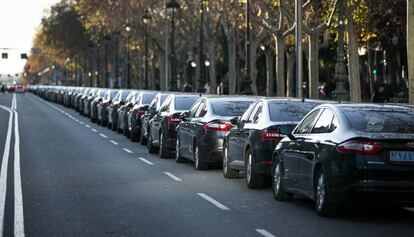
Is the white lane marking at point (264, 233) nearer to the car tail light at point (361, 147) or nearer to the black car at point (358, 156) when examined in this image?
the black car at point (358, 156)

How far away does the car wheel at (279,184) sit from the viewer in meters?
15.7

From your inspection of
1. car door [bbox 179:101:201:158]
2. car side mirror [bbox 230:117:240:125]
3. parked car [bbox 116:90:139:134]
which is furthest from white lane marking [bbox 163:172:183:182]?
parked car [bbox 116:90:139:134]

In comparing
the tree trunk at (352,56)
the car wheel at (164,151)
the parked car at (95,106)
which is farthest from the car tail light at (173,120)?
the parked car at (95,106)

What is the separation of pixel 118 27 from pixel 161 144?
208ft

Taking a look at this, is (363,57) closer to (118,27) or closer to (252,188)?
(118,27)

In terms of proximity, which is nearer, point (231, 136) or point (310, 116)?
point (310, 116)

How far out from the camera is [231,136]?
19.4 meters

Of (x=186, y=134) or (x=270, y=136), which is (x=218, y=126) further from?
(x=270, y=136)

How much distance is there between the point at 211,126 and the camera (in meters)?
21.3

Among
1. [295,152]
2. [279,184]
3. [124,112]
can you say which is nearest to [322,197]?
[295,152]

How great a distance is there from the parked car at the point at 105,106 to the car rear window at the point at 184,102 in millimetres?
17763

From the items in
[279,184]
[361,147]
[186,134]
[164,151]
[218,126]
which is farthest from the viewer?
[164,151]

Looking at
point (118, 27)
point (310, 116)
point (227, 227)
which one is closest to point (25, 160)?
point (310, 116)

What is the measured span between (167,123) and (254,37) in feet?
141
